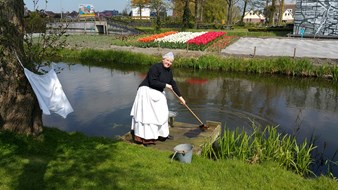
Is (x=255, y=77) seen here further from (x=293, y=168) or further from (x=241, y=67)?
(x=293, y=168)

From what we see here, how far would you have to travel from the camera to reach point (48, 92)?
20.1 feet

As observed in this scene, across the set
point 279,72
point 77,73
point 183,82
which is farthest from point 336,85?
point 77,73

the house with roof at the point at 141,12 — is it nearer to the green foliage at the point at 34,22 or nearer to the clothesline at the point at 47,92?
the green foliage at the point at 34,22

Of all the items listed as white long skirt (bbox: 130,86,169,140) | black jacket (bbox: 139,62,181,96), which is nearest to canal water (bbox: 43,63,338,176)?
white long skirt (bbox: 130,86,169,140)

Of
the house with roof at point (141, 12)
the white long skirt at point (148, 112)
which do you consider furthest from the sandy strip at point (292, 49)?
the house with roof at point (141, 12)

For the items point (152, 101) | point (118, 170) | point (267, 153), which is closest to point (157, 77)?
point (152, 101)

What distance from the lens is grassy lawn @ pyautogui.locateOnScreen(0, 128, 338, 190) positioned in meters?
5.00

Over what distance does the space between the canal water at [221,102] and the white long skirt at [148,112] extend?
255 centimetres

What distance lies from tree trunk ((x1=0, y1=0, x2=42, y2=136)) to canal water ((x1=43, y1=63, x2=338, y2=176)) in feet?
9.78

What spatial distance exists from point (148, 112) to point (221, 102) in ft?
21.6

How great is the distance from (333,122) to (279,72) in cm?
735

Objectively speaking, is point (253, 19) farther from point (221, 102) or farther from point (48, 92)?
point (48, 92)

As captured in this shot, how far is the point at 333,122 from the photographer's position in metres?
10.6

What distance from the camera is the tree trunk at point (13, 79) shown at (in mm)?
5898
